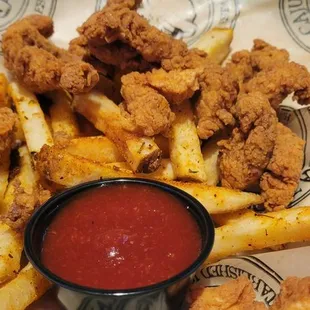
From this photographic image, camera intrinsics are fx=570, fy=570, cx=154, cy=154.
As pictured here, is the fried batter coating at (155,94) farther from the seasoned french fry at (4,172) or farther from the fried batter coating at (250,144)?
the seasoned french fry at (4,172)

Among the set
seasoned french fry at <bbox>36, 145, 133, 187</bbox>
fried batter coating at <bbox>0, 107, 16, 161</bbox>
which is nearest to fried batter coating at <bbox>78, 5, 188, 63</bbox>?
fried batter coating at <bbox>0, 107, 16, 161</bbox>

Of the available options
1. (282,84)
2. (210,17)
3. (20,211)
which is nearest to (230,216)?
(282,84)

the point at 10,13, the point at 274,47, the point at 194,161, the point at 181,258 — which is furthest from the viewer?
the point at 10,13

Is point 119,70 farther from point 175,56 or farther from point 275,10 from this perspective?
point 275,10

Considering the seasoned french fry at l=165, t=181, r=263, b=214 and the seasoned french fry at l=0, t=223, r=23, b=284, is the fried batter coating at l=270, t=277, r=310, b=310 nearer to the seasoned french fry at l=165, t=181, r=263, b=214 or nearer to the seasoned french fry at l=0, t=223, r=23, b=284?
the seasoned french fry at l=165, t=181, r=263, b=214

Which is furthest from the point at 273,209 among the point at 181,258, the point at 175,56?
the point at 175,56
